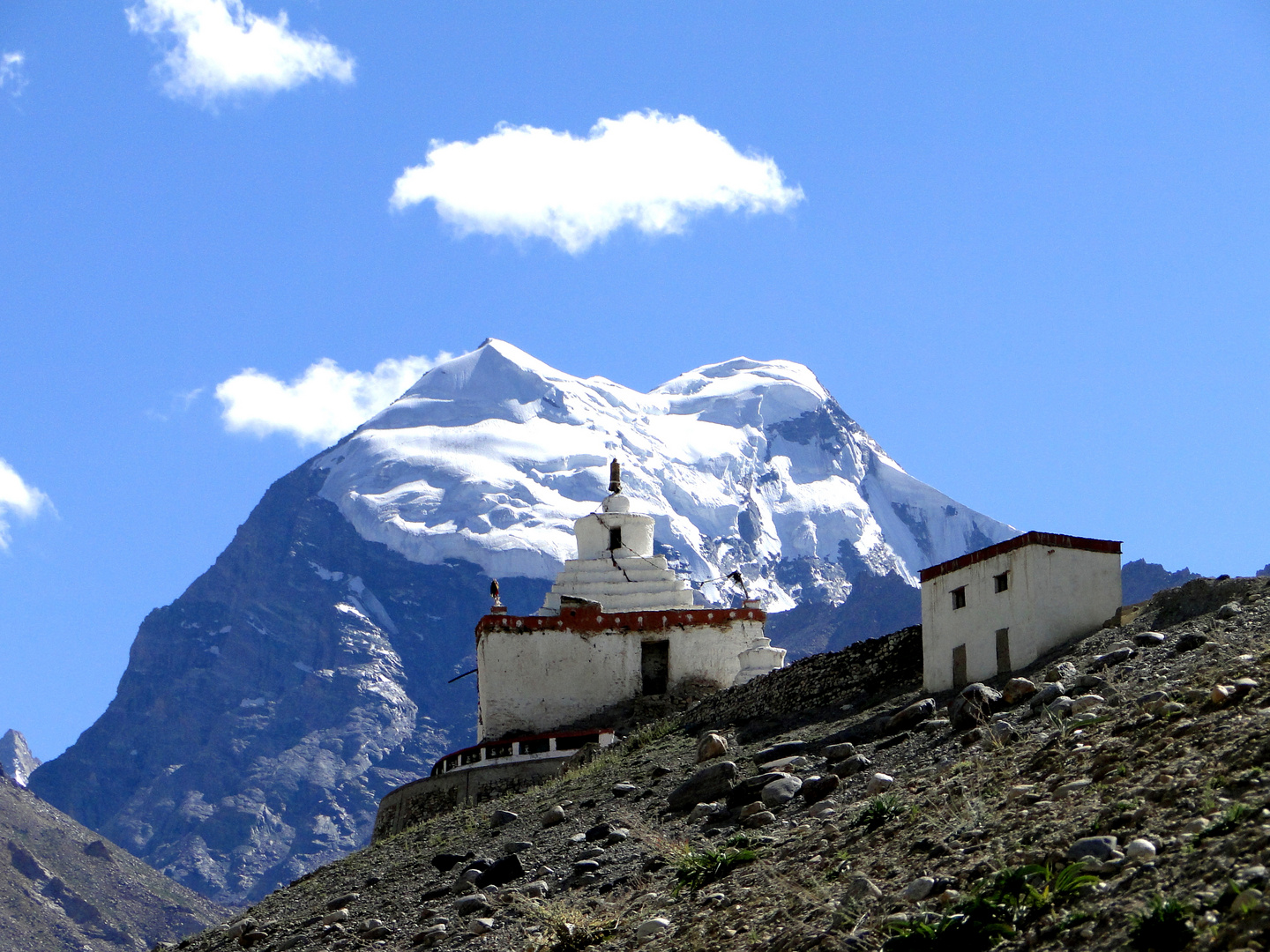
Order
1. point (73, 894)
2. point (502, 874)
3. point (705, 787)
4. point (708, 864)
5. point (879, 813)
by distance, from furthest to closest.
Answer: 1. point (73, 894)
2. point (705, 787)
3. point (502, 874)
4. point (708, 864)
5. point (879, 813)

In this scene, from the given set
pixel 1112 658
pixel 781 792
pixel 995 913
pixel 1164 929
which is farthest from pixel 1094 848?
pixel 1112 658

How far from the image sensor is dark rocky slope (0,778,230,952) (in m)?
129

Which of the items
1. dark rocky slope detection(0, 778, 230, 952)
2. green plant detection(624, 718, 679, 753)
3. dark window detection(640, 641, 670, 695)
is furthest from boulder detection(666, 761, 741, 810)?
dark rocky slope detection(0, 778, 230, 952)

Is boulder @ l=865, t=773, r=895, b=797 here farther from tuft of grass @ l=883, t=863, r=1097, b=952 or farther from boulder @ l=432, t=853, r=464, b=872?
boulder @ l=432, t=853, r=464, b=872

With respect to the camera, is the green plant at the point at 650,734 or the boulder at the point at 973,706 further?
the green plant at the point at 650,734

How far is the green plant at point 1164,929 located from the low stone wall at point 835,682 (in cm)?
1839

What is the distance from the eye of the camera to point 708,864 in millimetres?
17609

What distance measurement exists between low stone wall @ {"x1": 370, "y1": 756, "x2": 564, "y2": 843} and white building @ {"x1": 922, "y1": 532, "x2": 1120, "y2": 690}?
11.1 meters

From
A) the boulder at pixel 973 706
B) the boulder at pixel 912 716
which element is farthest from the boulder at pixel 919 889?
the boulder at pixel 912 716

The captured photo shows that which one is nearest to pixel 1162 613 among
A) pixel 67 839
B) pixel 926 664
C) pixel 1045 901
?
pixel 926 664

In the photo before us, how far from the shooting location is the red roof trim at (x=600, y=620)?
4288 cm

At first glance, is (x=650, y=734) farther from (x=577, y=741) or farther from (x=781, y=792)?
(x=781, y=792)

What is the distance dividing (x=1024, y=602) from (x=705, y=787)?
22.7ft

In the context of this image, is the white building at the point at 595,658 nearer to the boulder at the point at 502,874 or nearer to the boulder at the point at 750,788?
the boulder at the point at 502,874
